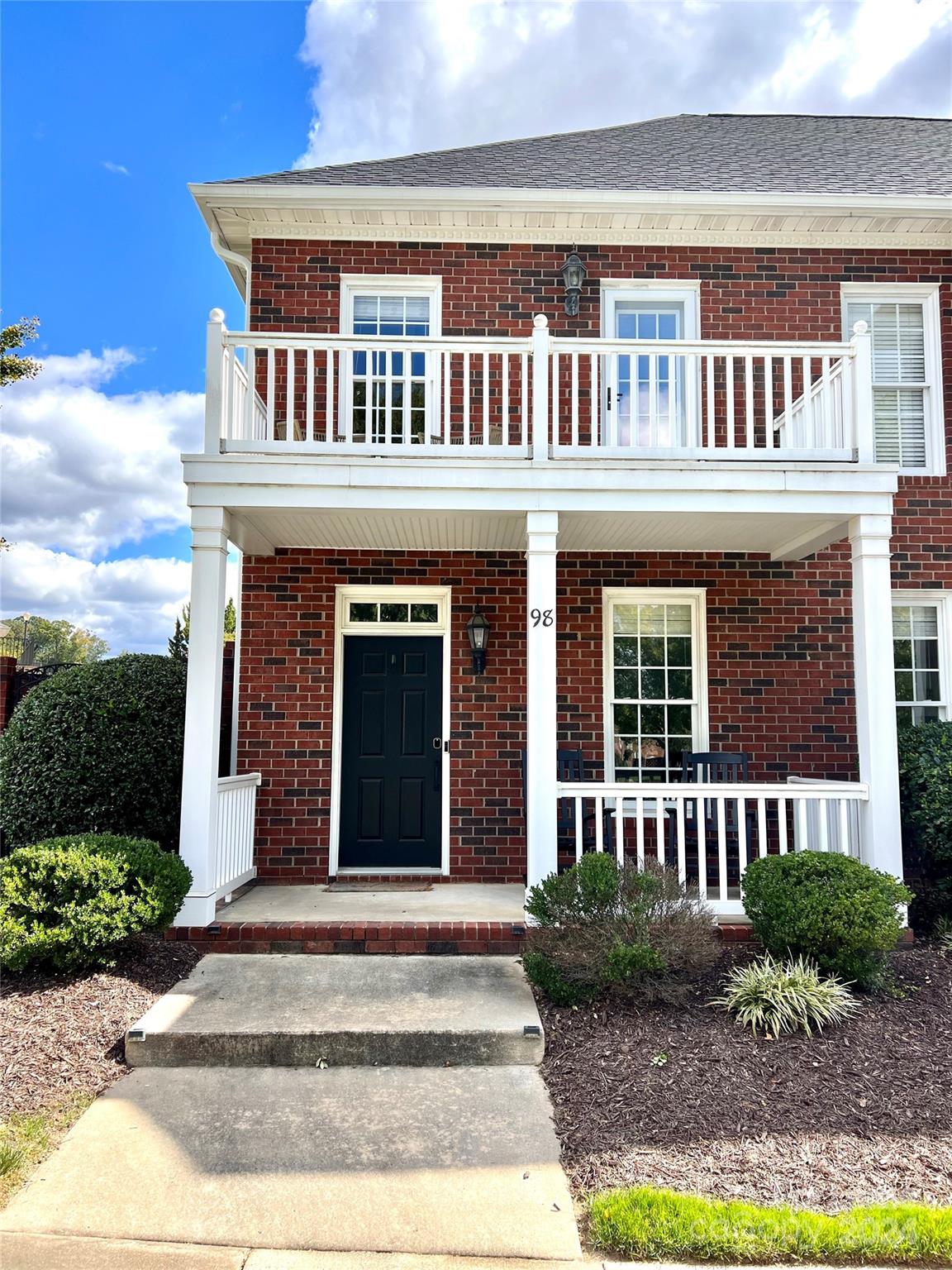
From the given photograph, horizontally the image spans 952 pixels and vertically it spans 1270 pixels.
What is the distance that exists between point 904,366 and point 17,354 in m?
9.17

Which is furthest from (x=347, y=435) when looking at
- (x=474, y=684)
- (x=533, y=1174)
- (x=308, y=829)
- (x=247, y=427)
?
(x=533, y=1174)

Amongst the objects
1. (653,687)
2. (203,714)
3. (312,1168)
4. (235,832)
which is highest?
(653,687)

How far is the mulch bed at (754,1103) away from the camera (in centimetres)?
332

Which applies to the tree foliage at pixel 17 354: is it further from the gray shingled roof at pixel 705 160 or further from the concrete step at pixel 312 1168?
the concrete step at pixel 312 1168

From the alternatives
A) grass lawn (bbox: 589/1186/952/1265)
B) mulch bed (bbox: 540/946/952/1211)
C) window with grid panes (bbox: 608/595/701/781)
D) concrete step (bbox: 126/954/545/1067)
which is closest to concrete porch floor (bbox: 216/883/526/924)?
concrete step (bbox: 126/954/545/1067)

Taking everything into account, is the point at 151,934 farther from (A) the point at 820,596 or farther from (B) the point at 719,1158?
(A) the point at 820,596

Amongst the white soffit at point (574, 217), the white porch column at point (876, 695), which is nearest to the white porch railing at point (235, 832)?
the white porch column at point (876, 695)

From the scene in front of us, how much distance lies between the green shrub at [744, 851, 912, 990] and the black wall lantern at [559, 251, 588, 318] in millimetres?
5406

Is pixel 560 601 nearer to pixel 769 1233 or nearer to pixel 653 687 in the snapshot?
pixel 653 687

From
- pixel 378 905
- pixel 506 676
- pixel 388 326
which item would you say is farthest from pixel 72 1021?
pixel 388 326

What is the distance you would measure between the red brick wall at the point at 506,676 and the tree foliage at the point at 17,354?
347cm

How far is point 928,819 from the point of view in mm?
6453

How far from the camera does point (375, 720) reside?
309 inches

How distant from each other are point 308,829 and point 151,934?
1.86 metres
